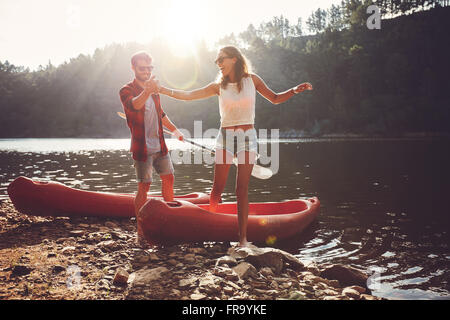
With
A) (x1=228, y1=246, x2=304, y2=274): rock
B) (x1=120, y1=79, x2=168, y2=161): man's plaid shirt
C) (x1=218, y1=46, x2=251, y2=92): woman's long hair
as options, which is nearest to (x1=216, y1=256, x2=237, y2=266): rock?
(x1=228, y1=246, x2=304, y2=274): rock

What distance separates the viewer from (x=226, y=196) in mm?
11336

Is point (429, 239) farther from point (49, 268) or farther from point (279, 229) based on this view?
point (49, 268)

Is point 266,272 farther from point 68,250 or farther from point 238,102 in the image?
point 68,250

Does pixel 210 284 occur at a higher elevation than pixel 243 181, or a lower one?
lower

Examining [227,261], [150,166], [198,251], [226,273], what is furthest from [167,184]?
[226,273]

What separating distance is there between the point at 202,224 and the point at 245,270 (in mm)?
1298

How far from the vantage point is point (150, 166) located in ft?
15.5

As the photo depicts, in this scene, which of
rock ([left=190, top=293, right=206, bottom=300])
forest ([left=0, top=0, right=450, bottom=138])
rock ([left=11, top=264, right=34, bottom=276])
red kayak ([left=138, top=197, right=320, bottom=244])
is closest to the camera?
rock ([left=190, top=293, right=206, bottom=300])

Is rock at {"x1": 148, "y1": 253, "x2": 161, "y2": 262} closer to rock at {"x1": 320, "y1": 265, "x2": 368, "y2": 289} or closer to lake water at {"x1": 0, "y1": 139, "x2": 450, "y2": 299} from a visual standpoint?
rock at {"x1": 320, "y1": 265, "x2": 368, "y2": 289}

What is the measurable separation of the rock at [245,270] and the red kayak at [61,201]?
346cm


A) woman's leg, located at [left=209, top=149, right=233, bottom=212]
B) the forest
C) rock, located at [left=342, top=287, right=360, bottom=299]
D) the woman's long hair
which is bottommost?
rock, located at [left=342, top=287, right=360, bottom=299]

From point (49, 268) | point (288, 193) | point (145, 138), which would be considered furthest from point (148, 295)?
point (288, 193)

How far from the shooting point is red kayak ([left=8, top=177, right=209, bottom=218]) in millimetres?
6305
